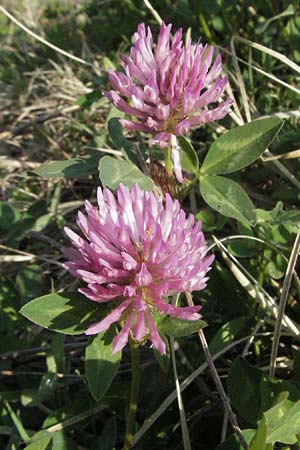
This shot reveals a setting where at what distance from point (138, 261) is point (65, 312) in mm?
191

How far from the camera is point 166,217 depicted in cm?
137

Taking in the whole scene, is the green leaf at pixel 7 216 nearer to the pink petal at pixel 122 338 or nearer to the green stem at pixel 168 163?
the green stem at pixel 168 163

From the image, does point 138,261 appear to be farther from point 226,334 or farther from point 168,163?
point 226,334

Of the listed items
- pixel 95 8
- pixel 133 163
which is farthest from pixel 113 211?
pixel 95 8

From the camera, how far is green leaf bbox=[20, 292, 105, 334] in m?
1.38

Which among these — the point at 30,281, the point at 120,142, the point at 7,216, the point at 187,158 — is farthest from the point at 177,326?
the point at 7,216

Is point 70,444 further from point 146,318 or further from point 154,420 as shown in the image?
point 146,318

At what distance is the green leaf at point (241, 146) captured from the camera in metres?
1.64

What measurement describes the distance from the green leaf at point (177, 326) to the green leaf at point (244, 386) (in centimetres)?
25

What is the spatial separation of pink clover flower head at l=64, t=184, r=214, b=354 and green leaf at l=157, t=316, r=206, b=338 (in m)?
0.02

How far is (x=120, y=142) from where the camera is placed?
1.92 m

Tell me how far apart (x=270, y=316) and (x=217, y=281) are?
190 millimetres

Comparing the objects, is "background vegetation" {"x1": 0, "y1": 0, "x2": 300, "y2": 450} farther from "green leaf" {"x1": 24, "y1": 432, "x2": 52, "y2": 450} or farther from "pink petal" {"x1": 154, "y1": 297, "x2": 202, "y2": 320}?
"pink petal" {"x1": 154, "y1": 297, "x2": 202, "y2": 320}

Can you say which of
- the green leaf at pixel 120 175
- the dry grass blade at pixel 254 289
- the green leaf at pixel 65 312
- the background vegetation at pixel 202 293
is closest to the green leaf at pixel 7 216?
the background vegetation at pixel 202 293
